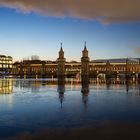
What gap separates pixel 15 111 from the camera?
17.5 metres

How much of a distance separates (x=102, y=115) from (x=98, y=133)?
171 inches

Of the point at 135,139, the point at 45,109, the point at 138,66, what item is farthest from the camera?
the point at 138,66

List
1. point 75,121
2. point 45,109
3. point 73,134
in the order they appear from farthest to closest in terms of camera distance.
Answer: point 45,109 → point 75,121 → point 73,134

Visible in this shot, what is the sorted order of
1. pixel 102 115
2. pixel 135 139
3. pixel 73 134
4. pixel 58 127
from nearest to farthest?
pixel 135 139 → pixel 73 134 → pixel 58 127 → pixel 102 115

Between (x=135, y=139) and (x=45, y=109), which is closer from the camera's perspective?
(x=135, y=139)

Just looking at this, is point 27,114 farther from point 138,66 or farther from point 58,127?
point 138,66

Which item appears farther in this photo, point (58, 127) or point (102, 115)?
point (102, 115)

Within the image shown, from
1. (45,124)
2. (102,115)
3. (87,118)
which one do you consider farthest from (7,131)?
(102,115)

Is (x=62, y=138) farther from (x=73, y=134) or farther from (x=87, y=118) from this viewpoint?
(x=87, y=118)

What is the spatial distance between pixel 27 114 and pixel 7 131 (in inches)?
170

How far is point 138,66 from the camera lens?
186 m

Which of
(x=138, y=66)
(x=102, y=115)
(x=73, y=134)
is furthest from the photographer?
(x=138, y=66)

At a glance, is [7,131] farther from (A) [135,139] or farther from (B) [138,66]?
(B) [138,66]

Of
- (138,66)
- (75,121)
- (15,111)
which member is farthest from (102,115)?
(138,66)
